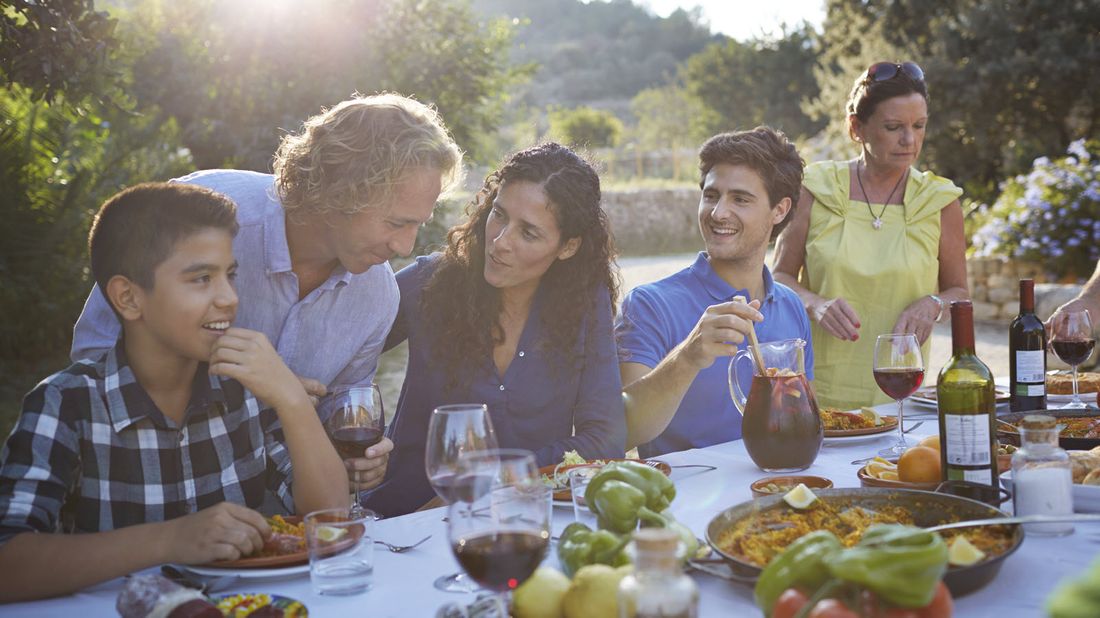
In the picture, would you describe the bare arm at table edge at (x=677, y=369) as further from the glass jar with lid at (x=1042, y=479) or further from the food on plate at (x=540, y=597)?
the food on plate at (x=540, y=597)

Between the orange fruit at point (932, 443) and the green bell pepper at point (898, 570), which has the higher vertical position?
the green bell pepper at point (898, 570)

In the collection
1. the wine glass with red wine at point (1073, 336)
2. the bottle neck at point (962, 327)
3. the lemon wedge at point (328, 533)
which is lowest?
→ the lemon wedge at point (328, 533)

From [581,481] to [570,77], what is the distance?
63039 mm

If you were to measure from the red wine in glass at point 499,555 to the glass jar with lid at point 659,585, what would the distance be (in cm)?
28

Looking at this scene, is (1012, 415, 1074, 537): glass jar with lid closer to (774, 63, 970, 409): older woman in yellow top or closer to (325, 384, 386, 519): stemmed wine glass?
(325, 384, 386, 519): stemmed wine glass

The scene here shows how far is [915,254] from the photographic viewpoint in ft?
13.4

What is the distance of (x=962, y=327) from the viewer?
1.94m

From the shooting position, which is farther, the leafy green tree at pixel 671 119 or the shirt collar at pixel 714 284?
the leafy green tree at pixel 671 119

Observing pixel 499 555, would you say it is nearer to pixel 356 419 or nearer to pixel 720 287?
pixel 356 419

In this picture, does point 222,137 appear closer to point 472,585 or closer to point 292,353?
point 292,353

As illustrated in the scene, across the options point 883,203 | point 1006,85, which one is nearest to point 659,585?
point 883,203

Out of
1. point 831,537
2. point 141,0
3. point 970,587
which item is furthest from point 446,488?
point 141,0

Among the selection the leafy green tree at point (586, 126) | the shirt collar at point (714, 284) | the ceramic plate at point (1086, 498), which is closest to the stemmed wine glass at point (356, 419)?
the ceramic plate at point (1086, 498)

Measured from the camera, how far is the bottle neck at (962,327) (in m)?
1.91
